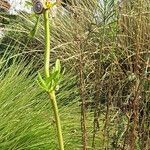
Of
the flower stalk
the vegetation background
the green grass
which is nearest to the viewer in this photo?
the flower stalk

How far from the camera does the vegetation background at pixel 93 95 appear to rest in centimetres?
203

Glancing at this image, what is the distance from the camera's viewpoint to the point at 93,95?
3.06m

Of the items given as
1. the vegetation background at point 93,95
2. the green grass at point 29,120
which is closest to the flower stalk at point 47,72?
the vegetation background at point 93,95

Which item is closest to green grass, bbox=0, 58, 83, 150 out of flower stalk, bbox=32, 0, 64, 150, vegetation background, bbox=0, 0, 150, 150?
vegetation background, bbox=0, 0, 150, 150

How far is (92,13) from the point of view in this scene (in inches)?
167

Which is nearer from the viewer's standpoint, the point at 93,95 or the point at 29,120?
the point at 29,120

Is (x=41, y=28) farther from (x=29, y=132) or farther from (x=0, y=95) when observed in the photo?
(x=29, y=132)

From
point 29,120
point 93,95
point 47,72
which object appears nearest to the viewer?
point 47,72

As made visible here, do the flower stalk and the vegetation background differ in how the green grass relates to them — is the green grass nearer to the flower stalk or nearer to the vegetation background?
the vegetation background

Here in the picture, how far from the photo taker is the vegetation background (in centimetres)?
203

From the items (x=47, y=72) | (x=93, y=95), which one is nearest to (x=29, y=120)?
(x=93, y=95)

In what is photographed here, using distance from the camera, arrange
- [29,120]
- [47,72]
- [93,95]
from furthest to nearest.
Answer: [93,95] < [29,120] < [47,72]

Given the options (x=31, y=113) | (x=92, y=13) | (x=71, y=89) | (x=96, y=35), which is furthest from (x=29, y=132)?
(x=92, y=13)

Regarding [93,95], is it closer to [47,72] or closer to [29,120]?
[29,120]
